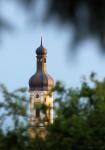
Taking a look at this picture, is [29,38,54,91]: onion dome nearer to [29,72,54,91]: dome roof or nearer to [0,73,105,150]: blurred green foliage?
[29,72,54,91]: dome roof

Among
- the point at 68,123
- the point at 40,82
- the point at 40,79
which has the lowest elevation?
the point at 68,123

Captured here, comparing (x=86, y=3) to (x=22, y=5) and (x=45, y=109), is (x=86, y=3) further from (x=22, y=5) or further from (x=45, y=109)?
(x=45, y=109)

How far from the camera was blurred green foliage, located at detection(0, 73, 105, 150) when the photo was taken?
56.0 feet

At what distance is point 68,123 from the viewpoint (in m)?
17.6

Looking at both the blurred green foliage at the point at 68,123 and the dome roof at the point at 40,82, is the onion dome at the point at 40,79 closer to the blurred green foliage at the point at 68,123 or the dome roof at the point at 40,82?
the dome roof at the point at 40,82

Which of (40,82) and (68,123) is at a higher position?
(40,82)

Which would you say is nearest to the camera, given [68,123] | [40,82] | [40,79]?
[68,123]

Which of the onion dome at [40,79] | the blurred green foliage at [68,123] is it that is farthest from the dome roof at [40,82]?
the blurred green foliage at [68,123]

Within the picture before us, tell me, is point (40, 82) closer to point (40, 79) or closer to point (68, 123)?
point (40, 79)

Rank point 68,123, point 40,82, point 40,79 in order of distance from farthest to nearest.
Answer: point 40,82
point 40,79
point 68,123

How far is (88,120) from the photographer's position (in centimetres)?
1834

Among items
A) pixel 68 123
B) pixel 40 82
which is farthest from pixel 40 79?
pixel 68 123

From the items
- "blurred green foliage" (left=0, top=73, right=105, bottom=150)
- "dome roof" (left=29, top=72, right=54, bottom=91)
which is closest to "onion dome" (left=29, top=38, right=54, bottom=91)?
"dome roof" (left=29, top=72, right=54, bottom=91)

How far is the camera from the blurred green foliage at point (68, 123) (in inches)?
672
